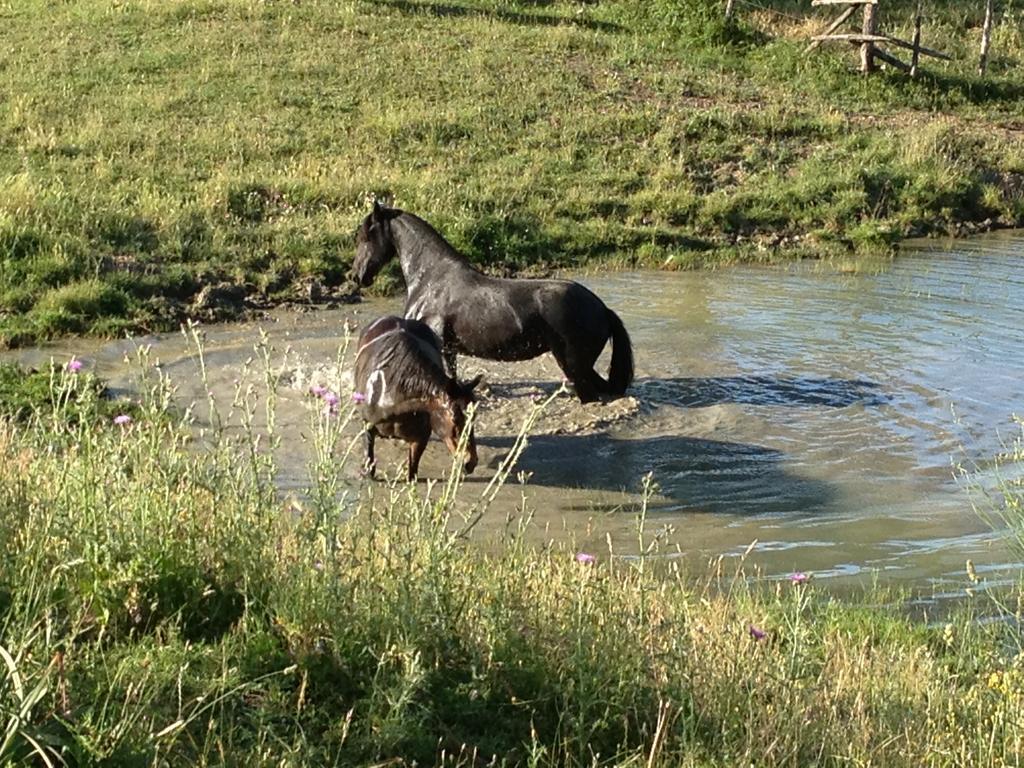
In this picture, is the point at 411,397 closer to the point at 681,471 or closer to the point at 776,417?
the point at 681,471

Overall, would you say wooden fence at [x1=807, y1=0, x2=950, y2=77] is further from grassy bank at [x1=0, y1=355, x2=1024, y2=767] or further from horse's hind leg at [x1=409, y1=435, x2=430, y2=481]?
grassy bank at [x1=0, y1=355, x2=1024, y2=767]

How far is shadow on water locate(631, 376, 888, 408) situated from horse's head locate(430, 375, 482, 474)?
109 inches

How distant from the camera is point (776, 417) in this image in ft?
38.0

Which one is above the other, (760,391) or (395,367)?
(395,367)

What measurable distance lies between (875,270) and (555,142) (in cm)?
709

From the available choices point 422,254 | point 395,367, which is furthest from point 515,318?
point 395,367

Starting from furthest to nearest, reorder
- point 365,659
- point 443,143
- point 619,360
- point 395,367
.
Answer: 1. point 443,143
2. point 619,360
3. point 395,367
4. point 365,659

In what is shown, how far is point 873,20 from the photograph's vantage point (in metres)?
30.1

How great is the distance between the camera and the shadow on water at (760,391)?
12.0 meters

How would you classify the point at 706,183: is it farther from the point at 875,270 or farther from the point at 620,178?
the point at 875,270

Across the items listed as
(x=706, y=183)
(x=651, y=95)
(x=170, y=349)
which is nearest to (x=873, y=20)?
(x=651, y=95)

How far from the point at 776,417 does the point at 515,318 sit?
240 cm

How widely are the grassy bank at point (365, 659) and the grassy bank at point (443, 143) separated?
9.26 meters

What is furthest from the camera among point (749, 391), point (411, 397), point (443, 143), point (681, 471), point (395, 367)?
point (443, 143)
